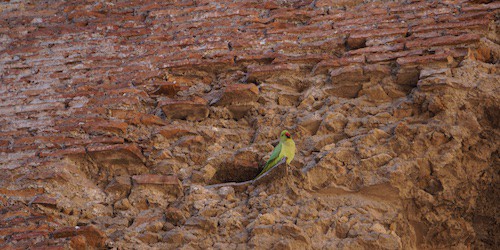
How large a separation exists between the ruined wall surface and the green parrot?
96mm

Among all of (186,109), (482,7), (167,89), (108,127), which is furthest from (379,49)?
(108,127)

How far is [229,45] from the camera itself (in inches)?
152

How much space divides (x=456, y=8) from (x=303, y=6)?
100 centimetres

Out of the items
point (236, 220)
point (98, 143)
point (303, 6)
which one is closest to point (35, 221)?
point (98, 143)

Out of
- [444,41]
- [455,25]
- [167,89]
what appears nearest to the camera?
[444,41]

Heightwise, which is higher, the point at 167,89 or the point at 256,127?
the point at 167,89

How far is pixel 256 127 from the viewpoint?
3.39 meters

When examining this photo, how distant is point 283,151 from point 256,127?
0.43m

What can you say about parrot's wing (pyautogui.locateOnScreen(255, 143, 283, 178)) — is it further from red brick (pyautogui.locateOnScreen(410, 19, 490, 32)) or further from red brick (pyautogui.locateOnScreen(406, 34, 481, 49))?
red brick (pyautogui.locateOnScreen(410, 19, 490, 32))

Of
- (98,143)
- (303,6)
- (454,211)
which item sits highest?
(303,6)

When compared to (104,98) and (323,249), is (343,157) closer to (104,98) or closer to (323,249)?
(323,249)

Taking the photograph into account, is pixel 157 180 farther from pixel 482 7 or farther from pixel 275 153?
pixel 482 7

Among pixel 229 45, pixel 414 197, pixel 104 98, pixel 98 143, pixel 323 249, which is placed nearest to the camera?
pixel 323 249

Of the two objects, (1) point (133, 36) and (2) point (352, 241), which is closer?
(2) point (352, 241)
